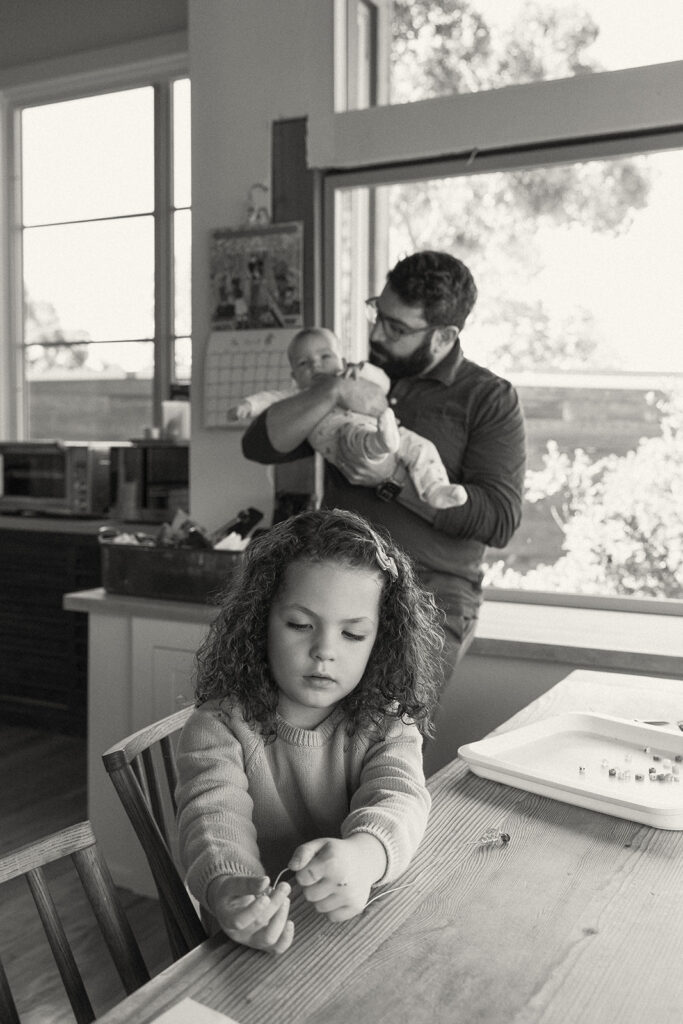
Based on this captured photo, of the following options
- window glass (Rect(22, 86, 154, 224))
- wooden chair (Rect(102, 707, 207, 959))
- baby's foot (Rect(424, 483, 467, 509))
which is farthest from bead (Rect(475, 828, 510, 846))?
window glass (Rect(22, 86, 154, 224))

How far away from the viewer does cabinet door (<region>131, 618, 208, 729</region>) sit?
2.66m

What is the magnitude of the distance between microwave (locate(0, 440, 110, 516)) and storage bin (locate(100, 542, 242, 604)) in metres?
1.33

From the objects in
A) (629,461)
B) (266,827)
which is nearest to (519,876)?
(266,827)

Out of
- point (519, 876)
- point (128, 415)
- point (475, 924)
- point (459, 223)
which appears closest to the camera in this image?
point (475, 924)

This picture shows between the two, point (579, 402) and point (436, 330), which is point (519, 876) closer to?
point (436, 330)

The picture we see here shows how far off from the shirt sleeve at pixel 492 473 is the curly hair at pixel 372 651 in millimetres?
732

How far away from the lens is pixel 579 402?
288 cm

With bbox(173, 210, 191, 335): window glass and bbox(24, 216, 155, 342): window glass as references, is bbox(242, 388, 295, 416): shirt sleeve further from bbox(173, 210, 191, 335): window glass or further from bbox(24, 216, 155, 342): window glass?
bbox(24, 216, 155, 342): window glass

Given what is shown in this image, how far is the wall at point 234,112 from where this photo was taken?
2994 mm

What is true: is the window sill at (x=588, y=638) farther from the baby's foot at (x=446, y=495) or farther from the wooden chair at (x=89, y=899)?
the wooden chair at (x=89, y=899)

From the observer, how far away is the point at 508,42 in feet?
9.45

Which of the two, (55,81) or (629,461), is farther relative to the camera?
(55,81)

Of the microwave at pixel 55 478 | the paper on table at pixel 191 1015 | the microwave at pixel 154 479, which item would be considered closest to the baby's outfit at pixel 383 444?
the paper on table at pixel 191 1015

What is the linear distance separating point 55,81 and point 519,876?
14.7ft
